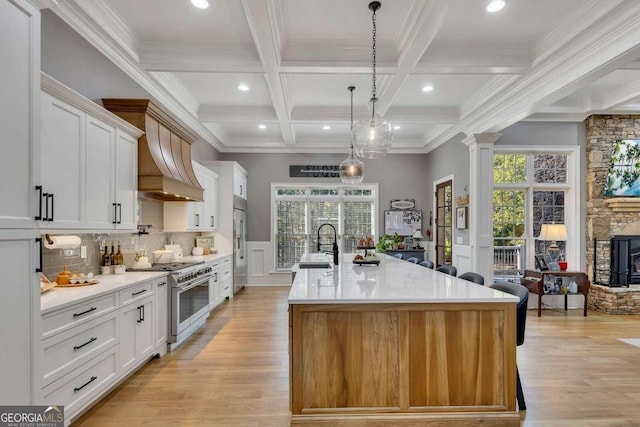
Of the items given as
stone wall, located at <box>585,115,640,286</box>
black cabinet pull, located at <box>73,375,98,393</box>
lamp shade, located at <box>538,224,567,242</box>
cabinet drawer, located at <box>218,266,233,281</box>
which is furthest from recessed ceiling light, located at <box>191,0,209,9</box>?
stone wall, located at <box>585,115,640,286</box>

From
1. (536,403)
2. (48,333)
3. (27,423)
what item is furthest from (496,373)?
(48,333)

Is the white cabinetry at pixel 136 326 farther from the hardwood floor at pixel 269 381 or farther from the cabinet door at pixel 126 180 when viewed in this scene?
the cabinet door at pixel 126 180

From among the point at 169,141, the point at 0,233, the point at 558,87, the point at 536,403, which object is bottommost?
the point at 536,403

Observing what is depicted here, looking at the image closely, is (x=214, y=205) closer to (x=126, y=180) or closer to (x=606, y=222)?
(x=126, y=180)

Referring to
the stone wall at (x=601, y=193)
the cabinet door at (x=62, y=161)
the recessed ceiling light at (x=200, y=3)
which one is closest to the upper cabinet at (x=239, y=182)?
the recessed ceiling light at (x=200, y=3)

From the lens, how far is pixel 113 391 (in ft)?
9.30

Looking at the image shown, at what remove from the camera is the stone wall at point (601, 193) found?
538 centimetres

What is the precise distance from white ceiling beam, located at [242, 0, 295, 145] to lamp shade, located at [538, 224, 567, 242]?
442cm

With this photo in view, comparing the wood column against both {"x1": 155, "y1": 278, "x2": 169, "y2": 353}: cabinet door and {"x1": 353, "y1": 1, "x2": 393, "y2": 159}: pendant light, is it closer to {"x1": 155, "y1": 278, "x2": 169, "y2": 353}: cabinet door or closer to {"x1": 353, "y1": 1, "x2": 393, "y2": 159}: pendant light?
{"x1": 353, "y1": 1, "x2": 393, "y2": 159}: pendant light

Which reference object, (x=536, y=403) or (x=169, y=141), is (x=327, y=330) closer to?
(x=536, y=403)

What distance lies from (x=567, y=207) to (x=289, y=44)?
5.05 meters

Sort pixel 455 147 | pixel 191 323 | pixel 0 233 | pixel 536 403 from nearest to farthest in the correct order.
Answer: pixel 0 233, pixel 536 403, pixel 191 323, pixel 455 147

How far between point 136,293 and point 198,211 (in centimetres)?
245

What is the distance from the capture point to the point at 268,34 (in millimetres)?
3127
